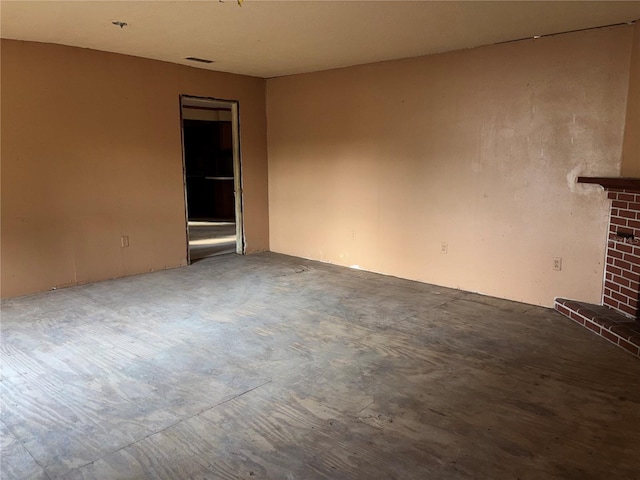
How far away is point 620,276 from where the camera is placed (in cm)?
347

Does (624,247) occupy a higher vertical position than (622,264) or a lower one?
higher

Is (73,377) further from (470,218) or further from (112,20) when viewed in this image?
(470,218)

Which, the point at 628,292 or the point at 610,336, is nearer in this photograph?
the point at 610,336

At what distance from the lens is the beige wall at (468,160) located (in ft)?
12.0

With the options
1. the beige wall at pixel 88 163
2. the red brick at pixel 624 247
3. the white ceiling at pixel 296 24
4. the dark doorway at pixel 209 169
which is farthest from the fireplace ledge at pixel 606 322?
the dark doorway at pixel 209 169

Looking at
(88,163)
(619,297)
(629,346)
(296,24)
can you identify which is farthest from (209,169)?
(629,346)

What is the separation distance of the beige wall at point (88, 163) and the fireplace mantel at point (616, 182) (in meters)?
4.17

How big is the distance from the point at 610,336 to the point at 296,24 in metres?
3.21

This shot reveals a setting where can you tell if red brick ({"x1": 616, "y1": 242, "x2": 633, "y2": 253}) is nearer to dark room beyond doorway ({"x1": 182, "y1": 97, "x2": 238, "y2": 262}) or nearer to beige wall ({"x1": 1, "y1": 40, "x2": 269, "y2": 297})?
beige wall ({"x1": 1, "y1": 40, "x2": 269, "y2": 297})

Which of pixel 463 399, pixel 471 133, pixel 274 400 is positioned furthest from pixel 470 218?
pixel 274 400

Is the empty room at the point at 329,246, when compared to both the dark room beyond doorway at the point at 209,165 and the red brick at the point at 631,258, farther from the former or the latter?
the dark room beyond doorway at the point at 209,165

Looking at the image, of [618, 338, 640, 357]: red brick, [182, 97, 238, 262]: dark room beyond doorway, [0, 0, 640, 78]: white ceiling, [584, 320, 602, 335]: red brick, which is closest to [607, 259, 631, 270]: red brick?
[584, 320, 602, 335]: red brick

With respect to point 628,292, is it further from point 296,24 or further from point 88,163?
point 88,163

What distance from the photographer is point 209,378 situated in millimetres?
2721
